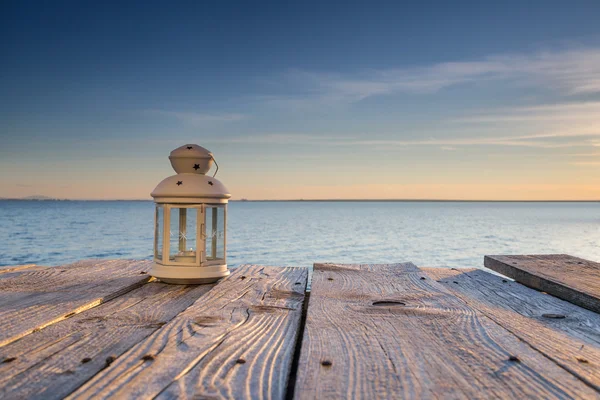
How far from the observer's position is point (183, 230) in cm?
296

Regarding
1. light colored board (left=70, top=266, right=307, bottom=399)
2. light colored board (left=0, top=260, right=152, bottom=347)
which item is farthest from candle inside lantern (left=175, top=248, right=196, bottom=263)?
light colored board (left=70, top=266, right=307, bottom=399)

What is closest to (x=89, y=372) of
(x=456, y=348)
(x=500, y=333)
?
(x=456, y=348)

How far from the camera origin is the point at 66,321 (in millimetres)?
1845

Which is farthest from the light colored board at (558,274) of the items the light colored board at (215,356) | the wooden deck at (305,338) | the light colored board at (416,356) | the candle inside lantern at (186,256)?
the candle inside lantern at (186,256)

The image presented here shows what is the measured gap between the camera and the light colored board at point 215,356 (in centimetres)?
112

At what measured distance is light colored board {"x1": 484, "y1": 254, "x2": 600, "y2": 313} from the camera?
7.12ft

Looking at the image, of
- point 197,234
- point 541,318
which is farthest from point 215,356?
point 197,234

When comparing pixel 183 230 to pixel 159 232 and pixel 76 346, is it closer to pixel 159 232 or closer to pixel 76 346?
pixel 159 232

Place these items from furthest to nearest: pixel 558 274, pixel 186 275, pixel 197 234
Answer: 1. pixel 197 234
2. pixel 186 275
3. pixel 558 274

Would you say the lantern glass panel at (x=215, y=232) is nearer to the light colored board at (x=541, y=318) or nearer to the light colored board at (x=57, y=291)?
the light colored board at (x=57, y=291)

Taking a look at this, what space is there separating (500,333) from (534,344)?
0.10 meters

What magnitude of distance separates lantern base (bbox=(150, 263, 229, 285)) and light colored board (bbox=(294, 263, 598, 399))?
36.1 inches

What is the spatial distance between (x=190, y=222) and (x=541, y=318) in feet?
6.23

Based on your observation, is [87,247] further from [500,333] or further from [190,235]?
[500,333]
